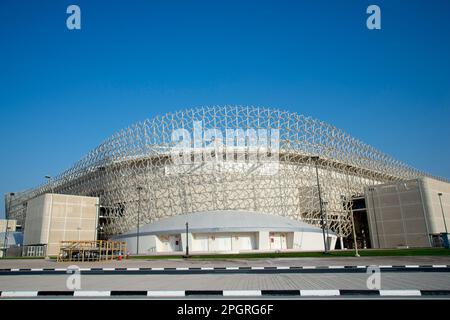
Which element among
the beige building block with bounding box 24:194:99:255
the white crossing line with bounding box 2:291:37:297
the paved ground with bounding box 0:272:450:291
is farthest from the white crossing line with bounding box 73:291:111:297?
the beige building block with bounding box 24:194:99:255

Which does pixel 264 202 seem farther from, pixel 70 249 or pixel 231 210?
pixel 70 249

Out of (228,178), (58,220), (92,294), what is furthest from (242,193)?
(92,294)

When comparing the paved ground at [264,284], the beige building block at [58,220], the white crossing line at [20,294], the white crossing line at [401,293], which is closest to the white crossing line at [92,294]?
the white crossing line at [20,294]

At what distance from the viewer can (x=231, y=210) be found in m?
48.6

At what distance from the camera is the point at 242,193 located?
1966 inches

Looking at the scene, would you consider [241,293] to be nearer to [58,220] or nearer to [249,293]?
[249,293]

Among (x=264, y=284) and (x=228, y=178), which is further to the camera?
(x=228, y=178)

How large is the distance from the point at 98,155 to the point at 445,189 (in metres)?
62.4

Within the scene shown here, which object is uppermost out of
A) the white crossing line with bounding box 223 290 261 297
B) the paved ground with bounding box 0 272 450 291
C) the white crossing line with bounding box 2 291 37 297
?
the white crossing line with bounding box 2 291 37 297

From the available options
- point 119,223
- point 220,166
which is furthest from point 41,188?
point 220,166

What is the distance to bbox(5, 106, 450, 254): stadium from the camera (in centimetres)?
4519

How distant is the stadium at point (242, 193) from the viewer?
1779 inches

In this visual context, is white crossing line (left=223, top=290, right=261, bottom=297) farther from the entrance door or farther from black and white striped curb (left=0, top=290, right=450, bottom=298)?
the entrance door

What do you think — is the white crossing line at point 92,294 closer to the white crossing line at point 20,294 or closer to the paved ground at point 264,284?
the white crossing line at point 20,294
